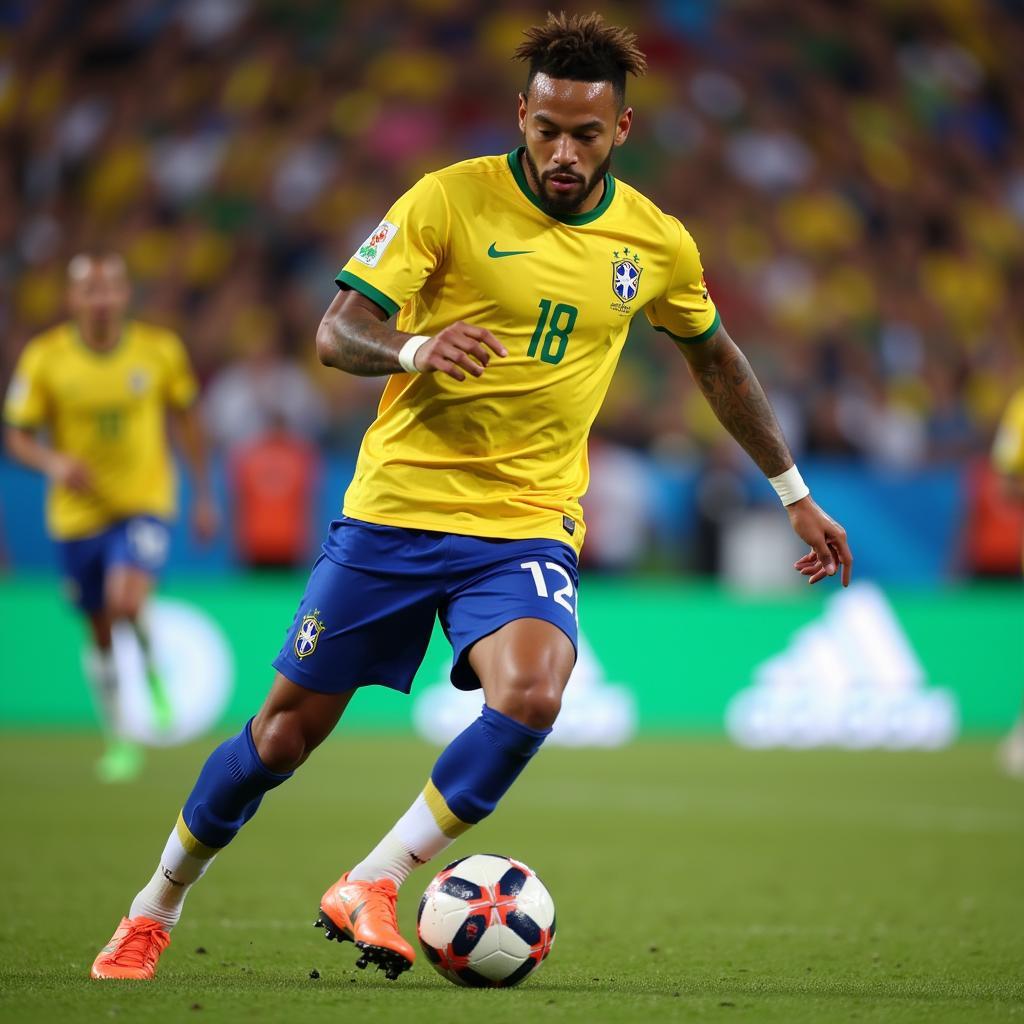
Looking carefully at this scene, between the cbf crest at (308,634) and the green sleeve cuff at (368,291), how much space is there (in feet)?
2.58

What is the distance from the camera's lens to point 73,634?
12.9 meters

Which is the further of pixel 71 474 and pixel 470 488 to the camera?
pixel 71 474

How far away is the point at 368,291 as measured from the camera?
14.1ft

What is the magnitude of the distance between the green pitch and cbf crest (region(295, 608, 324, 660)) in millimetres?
820

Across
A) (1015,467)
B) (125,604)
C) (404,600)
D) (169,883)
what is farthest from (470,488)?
(1015,467)

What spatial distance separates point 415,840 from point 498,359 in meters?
1.24

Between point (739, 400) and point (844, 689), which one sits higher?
point (739, 400)

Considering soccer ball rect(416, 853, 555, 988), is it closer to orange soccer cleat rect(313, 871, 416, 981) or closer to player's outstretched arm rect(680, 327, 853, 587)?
orange soccer cleat rect(313, 871, 416, 981)

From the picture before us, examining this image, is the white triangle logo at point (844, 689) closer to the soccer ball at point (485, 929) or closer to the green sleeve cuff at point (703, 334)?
the green sleeve cuff at point (703, 334)

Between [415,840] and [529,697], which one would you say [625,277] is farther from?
[415,840]

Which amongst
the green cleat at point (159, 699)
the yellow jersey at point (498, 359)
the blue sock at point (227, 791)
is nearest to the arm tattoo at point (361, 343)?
the yellow jersey at point (498, 359)

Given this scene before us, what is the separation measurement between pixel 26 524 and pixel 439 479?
9199 mm

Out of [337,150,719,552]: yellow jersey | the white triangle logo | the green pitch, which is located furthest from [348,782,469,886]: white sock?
the white triangle logo

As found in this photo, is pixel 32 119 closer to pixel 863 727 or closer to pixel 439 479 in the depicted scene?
pixel 863 727
